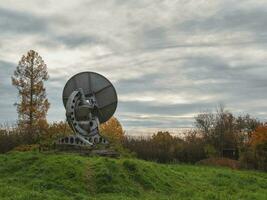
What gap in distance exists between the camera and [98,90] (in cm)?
2533

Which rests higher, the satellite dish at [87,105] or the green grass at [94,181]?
the satellite dish at [87,105]

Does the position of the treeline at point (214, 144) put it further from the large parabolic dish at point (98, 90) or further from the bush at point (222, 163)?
the large parabolic dish at point (98, 90)

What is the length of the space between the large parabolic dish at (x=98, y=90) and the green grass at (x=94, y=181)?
5100mm

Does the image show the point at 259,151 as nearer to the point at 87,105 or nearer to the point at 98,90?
the point at 98,90

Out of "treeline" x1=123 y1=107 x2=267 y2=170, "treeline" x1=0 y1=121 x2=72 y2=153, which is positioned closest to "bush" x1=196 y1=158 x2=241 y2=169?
"treeline" x1=123 y1=107 x2=267 y2=170

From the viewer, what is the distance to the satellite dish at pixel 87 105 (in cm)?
2339

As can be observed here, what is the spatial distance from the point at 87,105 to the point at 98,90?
69.8 inches

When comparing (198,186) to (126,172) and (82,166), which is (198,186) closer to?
(126,172)

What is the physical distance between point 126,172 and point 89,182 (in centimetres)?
198

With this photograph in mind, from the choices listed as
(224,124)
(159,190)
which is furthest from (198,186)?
(224,124)

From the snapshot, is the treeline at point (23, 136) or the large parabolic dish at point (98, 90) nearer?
the large parabolic dish at point (98, 90)

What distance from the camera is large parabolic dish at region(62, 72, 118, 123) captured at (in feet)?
82.1

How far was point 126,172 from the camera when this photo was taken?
63.1 feet

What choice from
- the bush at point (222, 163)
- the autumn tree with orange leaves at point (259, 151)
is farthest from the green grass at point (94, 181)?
the autumn tree with orange leaves at point (259, 151)
